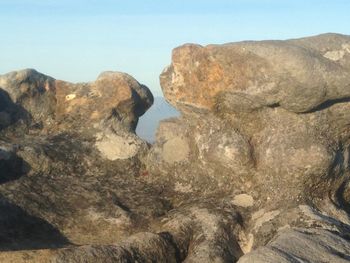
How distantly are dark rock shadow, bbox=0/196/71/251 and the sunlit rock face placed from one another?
2cm

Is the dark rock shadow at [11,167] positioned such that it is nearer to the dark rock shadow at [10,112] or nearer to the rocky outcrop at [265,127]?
the dark rock shadow at [10,112]

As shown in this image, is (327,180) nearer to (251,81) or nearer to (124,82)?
(251,81)

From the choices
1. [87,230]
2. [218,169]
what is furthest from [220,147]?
[87,230]

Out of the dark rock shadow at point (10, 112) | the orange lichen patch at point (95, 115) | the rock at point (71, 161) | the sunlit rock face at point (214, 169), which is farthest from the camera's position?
the dark rock shadow at point (10, 112)

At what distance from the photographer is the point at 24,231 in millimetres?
7816

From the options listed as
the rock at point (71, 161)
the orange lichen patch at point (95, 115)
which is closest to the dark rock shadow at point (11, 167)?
the rock at point (71, 161)

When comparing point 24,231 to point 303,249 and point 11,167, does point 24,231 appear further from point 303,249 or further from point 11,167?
point 303,249

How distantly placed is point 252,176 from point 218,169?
1.69 ft

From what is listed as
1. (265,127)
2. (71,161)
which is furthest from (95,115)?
(265,127)

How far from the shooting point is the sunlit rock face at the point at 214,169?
7488 millimetres

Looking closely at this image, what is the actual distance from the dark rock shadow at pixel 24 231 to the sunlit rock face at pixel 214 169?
2cm

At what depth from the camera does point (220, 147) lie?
841 centimetres

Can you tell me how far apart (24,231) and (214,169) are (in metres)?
2.77

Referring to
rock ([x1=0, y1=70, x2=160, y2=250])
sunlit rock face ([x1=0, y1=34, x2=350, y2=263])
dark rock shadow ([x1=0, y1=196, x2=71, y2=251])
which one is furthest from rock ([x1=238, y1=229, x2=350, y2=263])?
dark rock shadow ([x1=0, y1=196, x2=71, y2=251])
